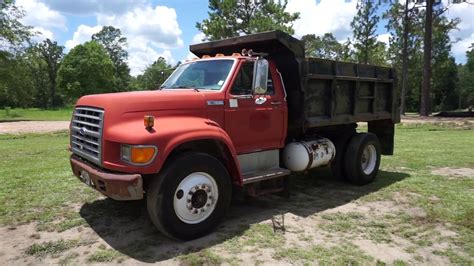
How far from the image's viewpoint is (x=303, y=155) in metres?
A: 6.80

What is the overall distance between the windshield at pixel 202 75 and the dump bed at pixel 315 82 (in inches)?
32.2

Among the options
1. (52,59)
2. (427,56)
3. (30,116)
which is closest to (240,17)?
(427,56)

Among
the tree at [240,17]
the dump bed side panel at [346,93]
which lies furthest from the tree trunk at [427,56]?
the dump bed side panel at [346,93]

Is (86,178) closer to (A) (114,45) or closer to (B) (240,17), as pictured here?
(B) (240,17)

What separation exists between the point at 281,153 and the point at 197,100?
2.12 meters

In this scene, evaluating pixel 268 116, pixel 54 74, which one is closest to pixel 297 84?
pixel 268 116

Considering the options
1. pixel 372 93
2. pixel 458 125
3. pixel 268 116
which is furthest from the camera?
pixel 458 125

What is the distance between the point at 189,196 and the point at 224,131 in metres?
0.96

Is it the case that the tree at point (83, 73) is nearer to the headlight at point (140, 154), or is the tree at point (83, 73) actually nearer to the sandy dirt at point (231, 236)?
the sandy dirt at point (231, 236)

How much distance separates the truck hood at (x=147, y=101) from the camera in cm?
488

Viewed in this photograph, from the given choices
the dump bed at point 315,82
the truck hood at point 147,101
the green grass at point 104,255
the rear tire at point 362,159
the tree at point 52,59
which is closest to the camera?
the green grass at point 104,255

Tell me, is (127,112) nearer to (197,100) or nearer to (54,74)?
(197,100)

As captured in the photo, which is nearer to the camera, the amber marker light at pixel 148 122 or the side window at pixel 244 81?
the amber marker light at pixel 148 122

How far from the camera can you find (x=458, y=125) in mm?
22703
